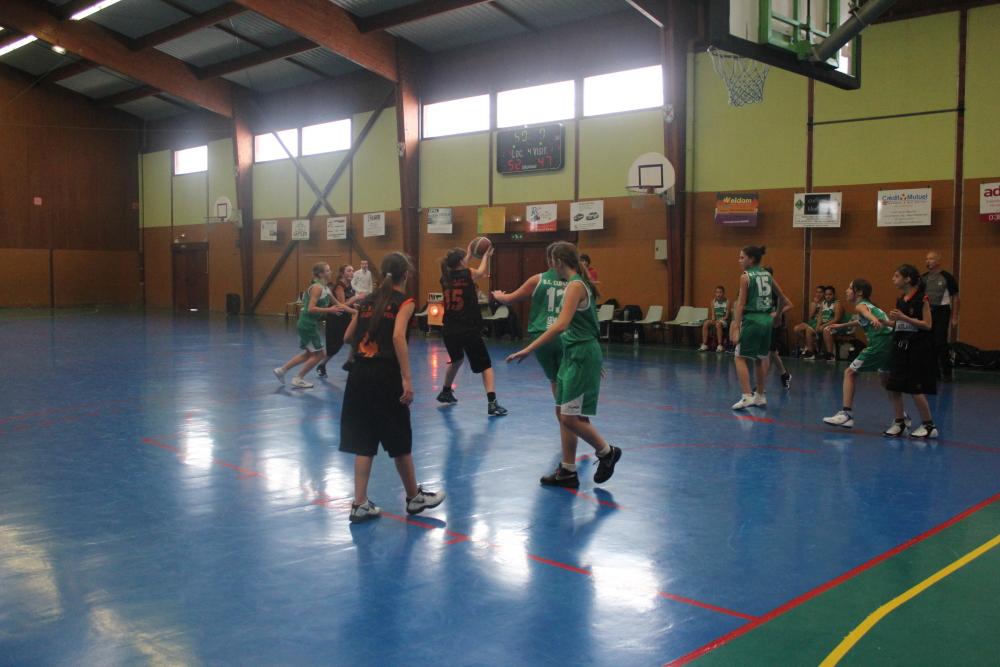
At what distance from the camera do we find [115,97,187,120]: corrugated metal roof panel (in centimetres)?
3180

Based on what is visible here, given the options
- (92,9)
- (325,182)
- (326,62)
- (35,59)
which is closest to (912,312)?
(326,62)

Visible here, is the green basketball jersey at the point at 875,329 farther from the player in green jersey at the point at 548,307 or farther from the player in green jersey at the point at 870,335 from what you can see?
the player in green jersey at the point at 548,307

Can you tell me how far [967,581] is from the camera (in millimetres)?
4430

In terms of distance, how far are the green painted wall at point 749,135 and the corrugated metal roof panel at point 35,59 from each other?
72.4 ft

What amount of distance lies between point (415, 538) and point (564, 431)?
169 centimetres

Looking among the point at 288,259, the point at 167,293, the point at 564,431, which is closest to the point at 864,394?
the point at 564,431

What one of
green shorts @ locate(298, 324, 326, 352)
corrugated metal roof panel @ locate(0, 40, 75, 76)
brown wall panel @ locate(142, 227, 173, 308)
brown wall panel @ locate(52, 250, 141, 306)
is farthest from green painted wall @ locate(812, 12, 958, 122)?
brown wall panel @ locate(52, 250, 141, 306)

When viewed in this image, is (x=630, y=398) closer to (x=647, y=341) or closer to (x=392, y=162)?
(x=647, y=341)

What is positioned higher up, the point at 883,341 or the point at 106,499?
the point at 883,341

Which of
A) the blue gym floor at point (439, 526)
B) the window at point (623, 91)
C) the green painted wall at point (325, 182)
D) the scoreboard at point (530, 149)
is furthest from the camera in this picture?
the green painted wall at point (325, 182)

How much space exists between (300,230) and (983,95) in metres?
20.1

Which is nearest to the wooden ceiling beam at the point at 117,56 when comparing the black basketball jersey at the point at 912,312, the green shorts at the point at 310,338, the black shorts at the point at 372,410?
the green shorts at the point at 310,338

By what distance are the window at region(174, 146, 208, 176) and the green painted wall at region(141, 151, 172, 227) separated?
55 centimetres

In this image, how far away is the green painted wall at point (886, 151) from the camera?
1546cm
